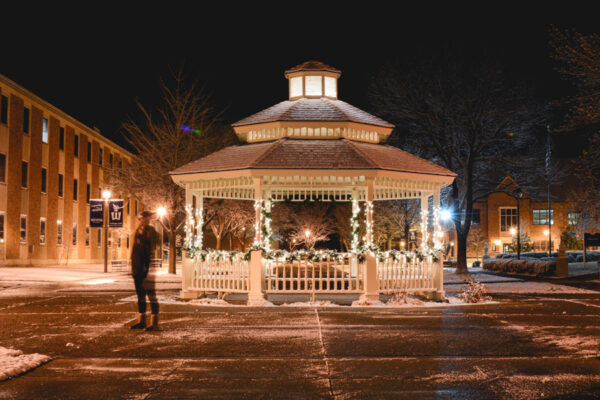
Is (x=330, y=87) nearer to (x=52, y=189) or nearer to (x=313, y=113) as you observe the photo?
(x=313, y=113)

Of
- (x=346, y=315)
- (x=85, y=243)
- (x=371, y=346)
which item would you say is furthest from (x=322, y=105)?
(x=85, y=243)

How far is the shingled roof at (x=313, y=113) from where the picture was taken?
1748cm

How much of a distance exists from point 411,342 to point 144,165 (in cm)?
2515

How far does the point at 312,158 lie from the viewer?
16.2m

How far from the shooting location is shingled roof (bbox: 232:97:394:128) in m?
17.5

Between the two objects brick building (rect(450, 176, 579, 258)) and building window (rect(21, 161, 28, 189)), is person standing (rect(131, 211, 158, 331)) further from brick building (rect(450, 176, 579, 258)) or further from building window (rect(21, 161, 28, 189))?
brick building (rect(450, 176, 579, 258))

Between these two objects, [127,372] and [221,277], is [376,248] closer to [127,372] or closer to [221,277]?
[221,277]

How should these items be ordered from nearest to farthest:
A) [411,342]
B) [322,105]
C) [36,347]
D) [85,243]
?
1. [36,347]
2. [411,342]
3. [322,105]
4. [85,243]

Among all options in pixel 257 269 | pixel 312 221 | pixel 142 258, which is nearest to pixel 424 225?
pixel 257 269

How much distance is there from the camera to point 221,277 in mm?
16391

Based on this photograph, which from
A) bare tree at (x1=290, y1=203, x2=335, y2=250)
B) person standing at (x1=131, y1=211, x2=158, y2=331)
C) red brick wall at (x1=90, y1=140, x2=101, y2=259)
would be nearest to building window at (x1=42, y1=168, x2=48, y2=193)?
red brick wall at (x1=90, y1=140, x2=101, y2=259)

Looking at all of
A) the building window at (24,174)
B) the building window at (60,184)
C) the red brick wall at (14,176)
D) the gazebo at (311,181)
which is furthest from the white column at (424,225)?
the building window at (60,184)

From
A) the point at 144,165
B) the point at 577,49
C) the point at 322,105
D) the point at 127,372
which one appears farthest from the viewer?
the point at 144,165

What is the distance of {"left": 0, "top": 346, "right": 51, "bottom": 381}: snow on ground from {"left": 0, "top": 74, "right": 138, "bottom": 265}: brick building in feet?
93.3
